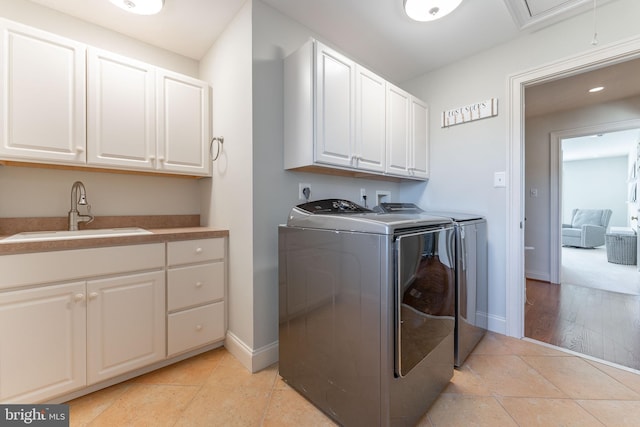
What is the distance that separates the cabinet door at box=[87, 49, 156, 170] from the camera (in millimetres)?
1672

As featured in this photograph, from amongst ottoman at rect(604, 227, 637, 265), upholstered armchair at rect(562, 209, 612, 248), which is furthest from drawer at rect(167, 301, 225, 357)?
upholstered armchair at rect(562, 209, 612, 248)

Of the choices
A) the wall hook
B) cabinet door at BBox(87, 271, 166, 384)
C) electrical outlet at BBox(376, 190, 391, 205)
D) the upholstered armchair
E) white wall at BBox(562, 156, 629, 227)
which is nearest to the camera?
cabinet door at BBox(87, 271, 166, 384)

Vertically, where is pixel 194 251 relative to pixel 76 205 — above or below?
below

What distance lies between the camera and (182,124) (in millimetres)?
1999

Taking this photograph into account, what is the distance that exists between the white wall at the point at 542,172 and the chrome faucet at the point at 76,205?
4.76 meters

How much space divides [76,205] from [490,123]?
316 cm

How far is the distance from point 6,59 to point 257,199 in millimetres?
1481

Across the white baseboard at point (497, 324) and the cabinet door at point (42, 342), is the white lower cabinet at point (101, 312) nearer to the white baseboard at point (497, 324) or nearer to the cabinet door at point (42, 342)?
the cabinet door at point (42, 342)

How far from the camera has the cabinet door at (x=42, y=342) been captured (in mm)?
1216

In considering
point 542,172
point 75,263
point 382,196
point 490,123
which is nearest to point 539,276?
point 542,172

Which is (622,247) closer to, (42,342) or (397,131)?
(397,131)

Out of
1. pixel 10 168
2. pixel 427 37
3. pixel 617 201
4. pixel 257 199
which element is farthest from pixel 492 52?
pixel 617 201

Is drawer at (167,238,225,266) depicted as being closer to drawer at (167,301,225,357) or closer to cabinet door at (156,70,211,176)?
drawer at (167,301,225,357)

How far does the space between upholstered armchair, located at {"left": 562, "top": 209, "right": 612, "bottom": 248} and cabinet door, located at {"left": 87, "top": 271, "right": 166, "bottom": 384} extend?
840 centimetres
